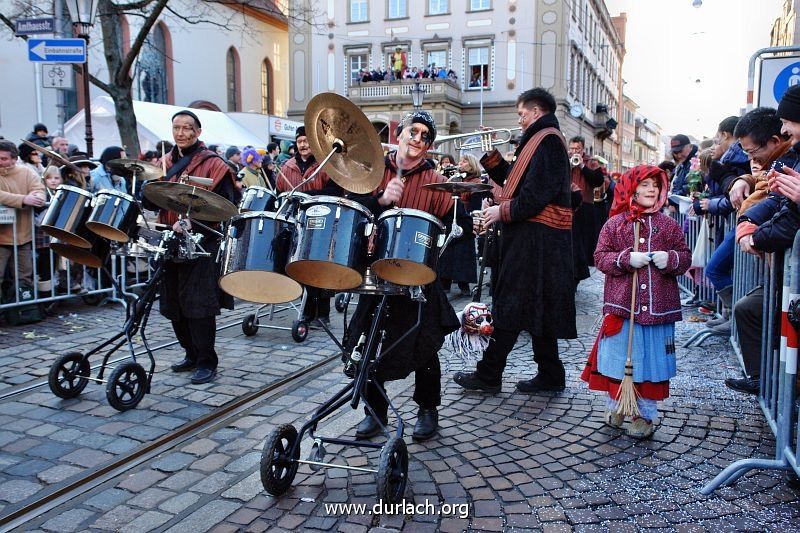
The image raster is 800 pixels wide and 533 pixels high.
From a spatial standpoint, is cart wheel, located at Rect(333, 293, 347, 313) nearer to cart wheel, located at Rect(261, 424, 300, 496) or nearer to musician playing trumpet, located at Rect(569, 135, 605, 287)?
musician playing trumpet, located at Rect(569, 135, 605, 287)

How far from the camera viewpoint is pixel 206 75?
31.5 metres

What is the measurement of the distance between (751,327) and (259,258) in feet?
10.6

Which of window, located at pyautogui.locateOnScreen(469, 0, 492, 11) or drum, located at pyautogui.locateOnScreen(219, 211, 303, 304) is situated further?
window, located at pyautogui.locateOnScreen(469, 0, 492, 11)

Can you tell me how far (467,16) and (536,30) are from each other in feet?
13.4

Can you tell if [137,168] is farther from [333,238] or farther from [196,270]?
[333,238]

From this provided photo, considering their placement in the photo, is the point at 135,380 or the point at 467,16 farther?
the point at 467,16

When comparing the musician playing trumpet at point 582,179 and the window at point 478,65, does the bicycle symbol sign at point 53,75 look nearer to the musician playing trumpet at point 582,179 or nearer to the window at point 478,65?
the musician playing trumpet at point 582,179

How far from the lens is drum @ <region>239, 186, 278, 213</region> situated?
15.6 feet

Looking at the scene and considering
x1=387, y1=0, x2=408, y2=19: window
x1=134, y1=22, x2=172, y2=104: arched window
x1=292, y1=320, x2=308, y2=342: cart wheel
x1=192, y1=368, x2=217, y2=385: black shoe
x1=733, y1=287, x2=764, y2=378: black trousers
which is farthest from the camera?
x1=387, y1=0, x2=408, y2=19: window

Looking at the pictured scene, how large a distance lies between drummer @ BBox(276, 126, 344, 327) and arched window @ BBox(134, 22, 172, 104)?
24.1 m

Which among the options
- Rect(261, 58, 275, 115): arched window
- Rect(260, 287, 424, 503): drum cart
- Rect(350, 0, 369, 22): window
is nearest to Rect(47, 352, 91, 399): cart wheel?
Rect(260, 287, 424, 503): drum cart

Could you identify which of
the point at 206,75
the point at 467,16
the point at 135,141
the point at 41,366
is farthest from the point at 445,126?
the point at 41,366

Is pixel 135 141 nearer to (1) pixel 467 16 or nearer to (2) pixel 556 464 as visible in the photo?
(2) pixel 556 464

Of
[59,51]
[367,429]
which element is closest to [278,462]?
[367,429]
